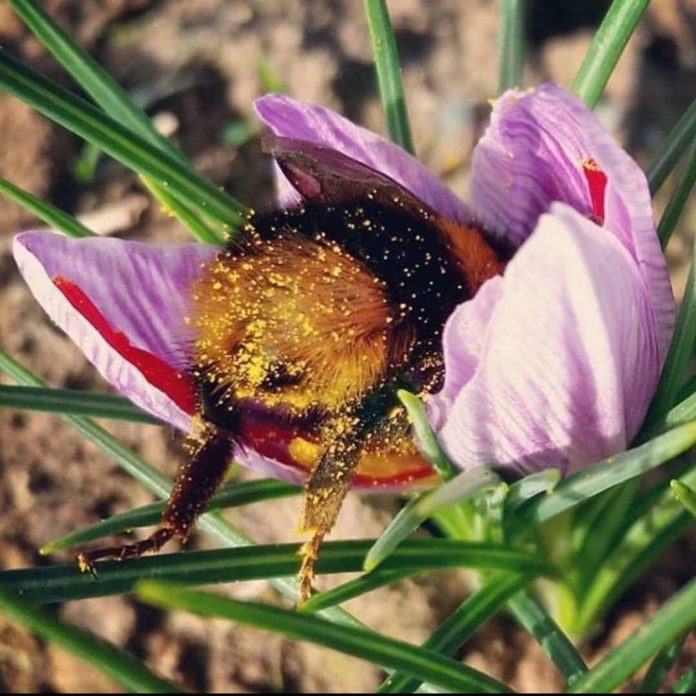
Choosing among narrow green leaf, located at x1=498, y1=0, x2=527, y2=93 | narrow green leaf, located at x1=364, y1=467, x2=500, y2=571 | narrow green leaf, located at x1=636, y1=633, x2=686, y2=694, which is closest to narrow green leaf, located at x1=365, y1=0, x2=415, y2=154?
narrow green leaf, located at x1=498, y1=0, x2=527, y2=93

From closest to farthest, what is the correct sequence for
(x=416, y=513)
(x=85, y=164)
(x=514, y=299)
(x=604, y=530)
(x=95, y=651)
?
1. (x=95, y=651)
2. (x=514, y=299)
3. (x=416, y=513)
4. (x=604, y=530)
5. (x=85, y=164)

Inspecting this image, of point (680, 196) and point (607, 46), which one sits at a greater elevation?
point (607, 46)

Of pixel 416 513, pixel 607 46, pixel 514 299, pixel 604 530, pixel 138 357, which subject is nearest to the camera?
pixel 514 299

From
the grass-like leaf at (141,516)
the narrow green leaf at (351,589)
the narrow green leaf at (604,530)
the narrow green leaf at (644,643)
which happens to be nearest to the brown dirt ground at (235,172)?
the narrow green leaf at (604,530)

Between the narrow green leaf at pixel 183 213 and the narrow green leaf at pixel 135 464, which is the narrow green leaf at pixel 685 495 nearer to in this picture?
the narrow green leaf at pixel 135 464

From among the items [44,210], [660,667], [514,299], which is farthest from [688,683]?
[44,210]

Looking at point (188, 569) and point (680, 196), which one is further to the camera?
point (680, 196)

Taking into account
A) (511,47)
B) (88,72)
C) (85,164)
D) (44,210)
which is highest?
(85,164)

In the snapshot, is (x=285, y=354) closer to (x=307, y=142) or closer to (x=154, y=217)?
(x=307, y=142)

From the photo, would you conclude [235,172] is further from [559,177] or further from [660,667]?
[660,667]

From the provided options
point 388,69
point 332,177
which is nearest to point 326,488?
point 332,177
